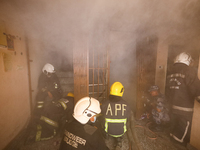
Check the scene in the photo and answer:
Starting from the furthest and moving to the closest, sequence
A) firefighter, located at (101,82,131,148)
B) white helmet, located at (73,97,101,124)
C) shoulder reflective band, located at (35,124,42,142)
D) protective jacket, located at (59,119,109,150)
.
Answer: shoulder reflective band, located at (35,124,42,142) → firefighter, located at (101,82,131,148) → white helmet, located at (73,97,101,124) → protective jacket, located at (59,119,109,150)

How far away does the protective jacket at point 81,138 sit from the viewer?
4.14 feet

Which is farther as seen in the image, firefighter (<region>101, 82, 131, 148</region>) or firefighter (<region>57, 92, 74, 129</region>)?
firefighter (<region>57, 92, 74, 129</region>)

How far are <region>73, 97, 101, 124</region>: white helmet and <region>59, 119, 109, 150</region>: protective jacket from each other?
0.08 meters

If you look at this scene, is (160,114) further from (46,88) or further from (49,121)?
Result: (46,88)

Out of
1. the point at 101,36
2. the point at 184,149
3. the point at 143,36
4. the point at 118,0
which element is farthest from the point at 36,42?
the point at 184,149

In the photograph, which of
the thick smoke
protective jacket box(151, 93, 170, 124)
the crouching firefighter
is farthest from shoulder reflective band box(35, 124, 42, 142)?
protective jacket box(151, 93, 170, 124)

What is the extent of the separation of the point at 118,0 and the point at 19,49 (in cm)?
274

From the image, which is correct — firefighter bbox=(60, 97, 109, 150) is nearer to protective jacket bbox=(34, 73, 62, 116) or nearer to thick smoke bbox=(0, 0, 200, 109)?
thick smoke bbox=(0, 0, 200, 109)

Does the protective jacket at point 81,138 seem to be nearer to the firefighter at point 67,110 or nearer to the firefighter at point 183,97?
the firefighter at point 67,110

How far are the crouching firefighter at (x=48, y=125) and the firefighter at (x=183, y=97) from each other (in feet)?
8.86

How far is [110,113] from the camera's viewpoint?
6.31 feet

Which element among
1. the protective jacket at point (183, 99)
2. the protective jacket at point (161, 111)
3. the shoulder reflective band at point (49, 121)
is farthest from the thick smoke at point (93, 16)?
the shoulder reflective band at point (49, 121)

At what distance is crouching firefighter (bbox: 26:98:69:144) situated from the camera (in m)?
2.37

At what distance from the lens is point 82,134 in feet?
4.29
